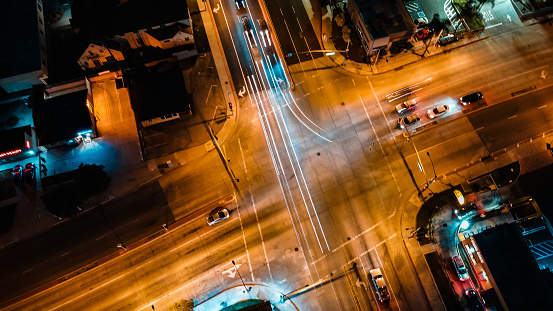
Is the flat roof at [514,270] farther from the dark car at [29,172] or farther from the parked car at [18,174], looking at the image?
the parked car at [18,174]

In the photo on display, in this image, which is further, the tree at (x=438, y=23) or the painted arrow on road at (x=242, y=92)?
the tree at (x=438, y=23)

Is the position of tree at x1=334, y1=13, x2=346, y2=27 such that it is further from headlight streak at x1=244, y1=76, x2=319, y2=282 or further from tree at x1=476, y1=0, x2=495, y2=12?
tree at x1=476, y1=0, x2=495, y2=12

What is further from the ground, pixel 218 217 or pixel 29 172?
pixel 29 172

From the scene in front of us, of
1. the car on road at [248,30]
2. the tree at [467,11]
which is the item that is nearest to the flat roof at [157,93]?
the car on road at [248,30]

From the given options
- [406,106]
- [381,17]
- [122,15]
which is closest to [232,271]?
[406,106]

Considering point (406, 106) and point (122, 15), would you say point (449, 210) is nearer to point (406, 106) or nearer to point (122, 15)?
point (406, 106)
